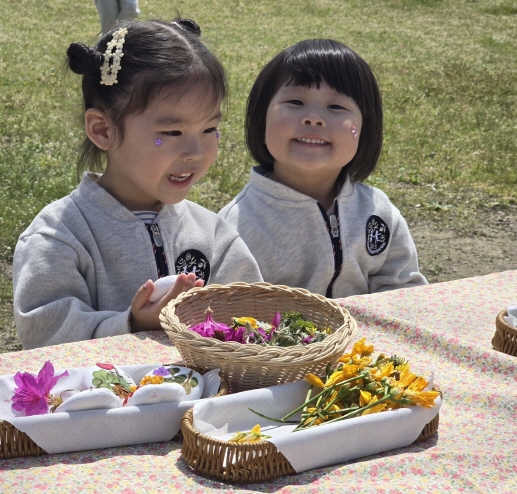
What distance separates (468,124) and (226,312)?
6.29 meters

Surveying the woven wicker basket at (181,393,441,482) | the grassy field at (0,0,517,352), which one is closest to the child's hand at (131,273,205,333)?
the woven wicker basket at (181,393,441,482)

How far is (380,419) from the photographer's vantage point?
1.50 metres

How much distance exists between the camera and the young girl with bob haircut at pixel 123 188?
7.36 feet

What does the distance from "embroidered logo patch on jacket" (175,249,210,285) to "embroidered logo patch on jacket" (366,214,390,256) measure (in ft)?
2.23

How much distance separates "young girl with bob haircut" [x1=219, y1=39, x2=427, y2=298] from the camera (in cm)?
283

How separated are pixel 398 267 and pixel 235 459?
176 cm

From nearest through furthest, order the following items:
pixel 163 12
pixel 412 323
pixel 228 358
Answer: pixel 228 358, pixel 412 323, pixel 163 12

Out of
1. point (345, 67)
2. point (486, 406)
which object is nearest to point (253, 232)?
point (345, 67)

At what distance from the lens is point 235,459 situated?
141 cm

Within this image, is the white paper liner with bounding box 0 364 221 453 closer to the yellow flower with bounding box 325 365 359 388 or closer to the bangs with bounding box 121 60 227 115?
the yellow flower with bounding box 325 365 359 388

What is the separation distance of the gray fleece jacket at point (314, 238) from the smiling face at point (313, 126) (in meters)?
0.16

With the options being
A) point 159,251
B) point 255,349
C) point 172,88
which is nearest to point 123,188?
point 159,251

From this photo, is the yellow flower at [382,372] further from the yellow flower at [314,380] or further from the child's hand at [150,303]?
the child's hand at [150,303]

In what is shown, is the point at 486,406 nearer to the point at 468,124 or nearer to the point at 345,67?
the point at 345,67
